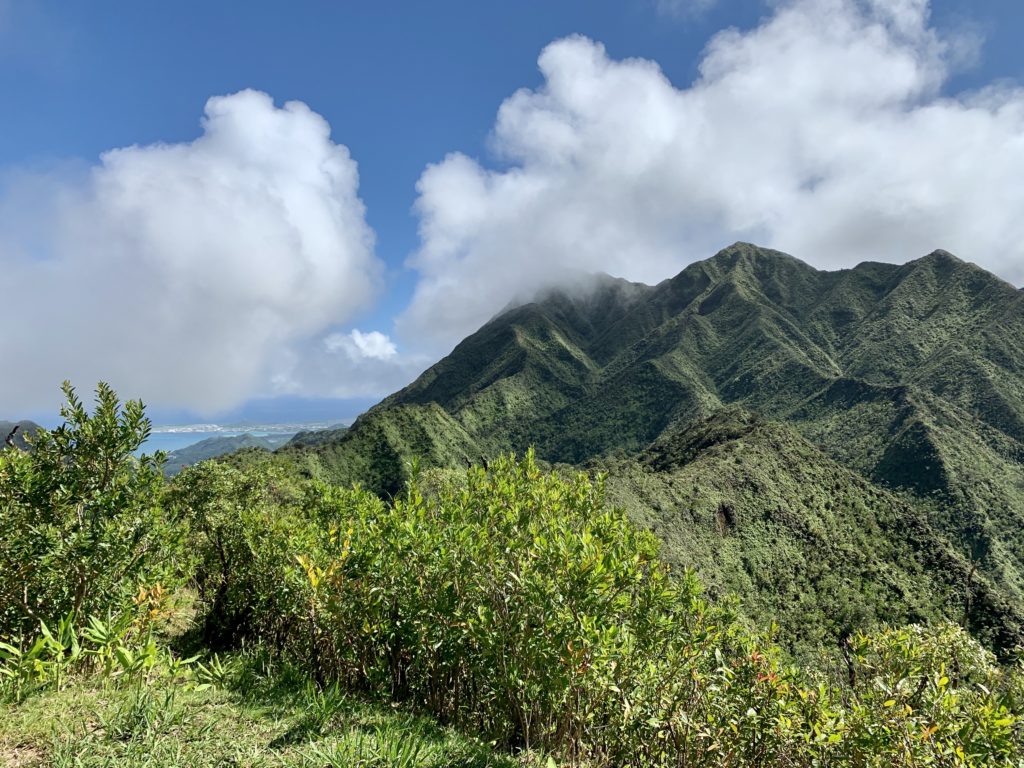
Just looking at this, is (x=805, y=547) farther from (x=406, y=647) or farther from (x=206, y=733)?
(x=206, y=733)

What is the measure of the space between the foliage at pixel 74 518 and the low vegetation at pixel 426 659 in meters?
0.03

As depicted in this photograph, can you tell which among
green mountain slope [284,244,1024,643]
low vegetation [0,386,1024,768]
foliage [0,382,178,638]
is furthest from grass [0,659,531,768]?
green mountain slope [284,244,1024,643]

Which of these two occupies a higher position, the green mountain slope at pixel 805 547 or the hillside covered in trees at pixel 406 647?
the hillside covered in trees at pixel 406 647

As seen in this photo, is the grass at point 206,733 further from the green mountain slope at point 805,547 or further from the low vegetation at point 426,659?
the green mountain slope at point 805,547

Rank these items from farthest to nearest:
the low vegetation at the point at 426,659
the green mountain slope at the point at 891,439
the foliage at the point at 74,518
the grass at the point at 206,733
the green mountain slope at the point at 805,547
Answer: the green mountain slope at the point at 891,439
the green mountain slope at the point at 805,547
the foliage at the point at 74,518
the low vegetation at the point at 426,659
the grass at the point at 206,733

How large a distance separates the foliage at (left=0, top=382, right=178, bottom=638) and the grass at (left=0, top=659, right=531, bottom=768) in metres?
1.79

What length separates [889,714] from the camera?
20.2ft

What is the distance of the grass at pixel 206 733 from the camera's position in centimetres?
455

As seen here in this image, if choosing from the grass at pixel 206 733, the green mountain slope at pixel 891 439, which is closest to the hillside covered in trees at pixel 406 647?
the grass at pixel 206 733

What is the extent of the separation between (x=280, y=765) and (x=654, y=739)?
550 centimetres

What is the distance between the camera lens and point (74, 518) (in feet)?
25.0

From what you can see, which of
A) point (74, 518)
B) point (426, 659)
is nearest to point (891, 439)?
point (426, 659)

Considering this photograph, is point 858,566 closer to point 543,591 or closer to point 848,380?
point 543,591

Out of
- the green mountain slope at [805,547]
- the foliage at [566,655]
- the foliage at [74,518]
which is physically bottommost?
the green mountain slope at [805,547]
